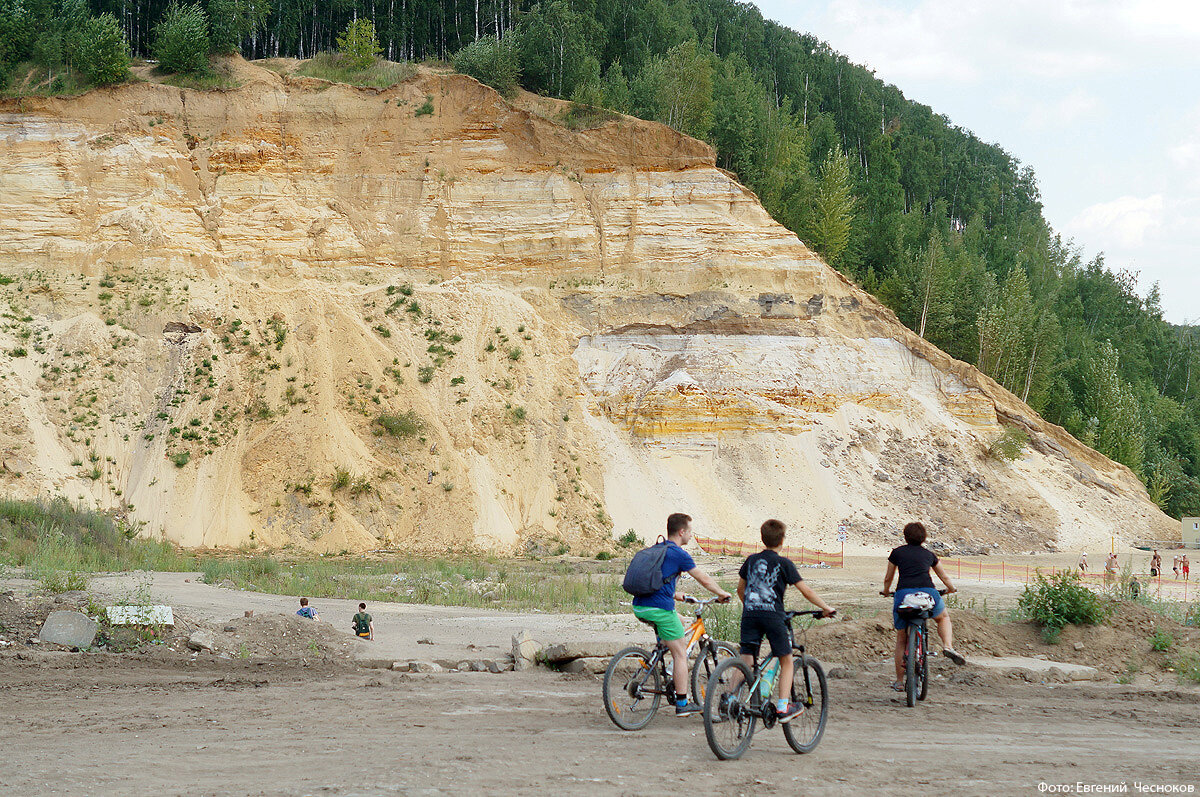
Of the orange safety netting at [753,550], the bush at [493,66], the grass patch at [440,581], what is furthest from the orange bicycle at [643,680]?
the bush at [493,66]

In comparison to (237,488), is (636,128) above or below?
above

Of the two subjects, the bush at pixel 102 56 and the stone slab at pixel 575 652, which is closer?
the stone slab at pixel 575 652

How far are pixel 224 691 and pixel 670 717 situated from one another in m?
4.55

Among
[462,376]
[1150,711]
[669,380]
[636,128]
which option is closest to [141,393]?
[462,376]

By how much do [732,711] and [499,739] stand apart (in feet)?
6.14

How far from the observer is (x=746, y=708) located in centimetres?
658

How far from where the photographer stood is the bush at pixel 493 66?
42.8m

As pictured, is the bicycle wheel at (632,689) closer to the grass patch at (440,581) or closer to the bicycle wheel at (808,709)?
the bicycle wheel at (808,709)

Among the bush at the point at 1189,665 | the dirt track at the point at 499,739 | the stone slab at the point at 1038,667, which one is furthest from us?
the stone slab at the point at 1038,667

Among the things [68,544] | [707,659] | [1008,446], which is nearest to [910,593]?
[707,659]

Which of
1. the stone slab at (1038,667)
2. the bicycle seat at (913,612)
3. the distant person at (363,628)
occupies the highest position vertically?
the bicycle seat at (913,612)

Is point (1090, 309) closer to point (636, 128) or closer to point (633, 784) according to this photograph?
point (636, 128)

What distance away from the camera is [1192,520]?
35.2 m

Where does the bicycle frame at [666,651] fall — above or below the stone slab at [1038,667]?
above
